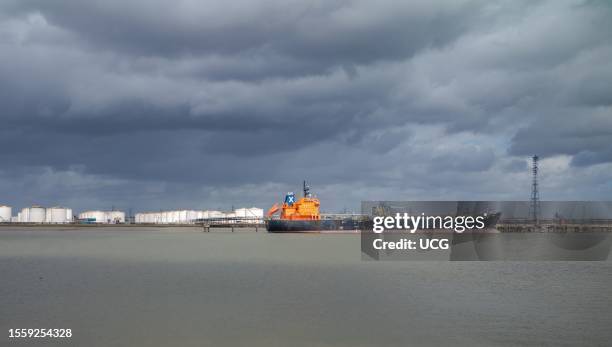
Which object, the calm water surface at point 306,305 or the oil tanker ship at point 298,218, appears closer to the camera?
the calm water surface at point 306,305

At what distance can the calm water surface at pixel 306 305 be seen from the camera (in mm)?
19969

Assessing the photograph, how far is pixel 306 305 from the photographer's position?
26.4m

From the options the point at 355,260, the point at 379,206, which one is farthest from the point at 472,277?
the point at 379,206

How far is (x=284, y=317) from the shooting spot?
76.6 ft

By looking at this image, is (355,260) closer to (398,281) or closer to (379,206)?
(398,281)

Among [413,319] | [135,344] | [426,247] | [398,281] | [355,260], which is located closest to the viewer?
[135,344]

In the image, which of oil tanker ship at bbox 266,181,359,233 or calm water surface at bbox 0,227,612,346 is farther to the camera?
oil tanker ship at bbox 266,181,359,233

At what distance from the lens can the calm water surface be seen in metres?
20.0

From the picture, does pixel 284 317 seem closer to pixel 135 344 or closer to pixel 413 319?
pixel 413 319

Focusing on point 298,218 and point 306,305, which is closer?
point 306,305

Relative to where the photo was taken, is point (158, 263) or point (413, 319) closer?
point (413, 319)

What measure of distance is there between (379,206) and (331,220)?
38.5 feet


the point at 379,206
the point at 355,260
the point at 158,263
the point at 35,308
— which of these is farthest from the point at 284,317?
the point at 379,206

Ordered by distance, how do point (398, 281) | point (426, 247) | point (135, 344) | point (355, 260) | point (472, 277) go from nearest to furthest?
point (135, 344)
point (398, 281)
point (472, 277)
point (355, 260)
point (426, 247)
